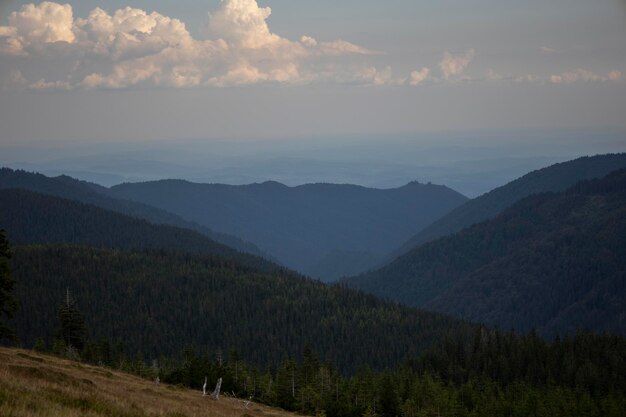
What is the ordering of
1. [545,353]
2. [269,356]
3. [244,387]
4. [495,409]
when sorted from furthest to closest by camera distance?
[269,356] < [545,353] < [495,409] < [244,387]

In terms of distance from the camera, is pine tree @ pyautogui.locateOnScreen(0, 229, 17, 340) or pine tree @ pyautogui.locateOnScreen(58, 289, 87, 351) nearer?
pine tree @ pyautogui.locateOnScreen(0, 229, 17, 340)

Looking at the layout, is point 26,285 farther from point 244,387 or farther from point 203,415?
point 203,415

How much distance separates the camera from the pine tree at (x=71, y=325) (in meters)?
76.3

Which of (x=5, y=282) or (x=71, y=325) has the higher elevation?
(x=5, y=282)

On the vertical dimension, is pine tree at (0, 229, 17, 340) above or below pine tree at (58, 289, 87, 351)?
above

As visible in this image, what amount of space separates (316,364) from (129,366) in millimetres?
25321

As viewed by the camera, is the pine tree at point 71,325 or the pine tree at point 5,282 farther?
the pine tree at point 71,325

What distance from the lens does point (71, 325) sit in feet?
254

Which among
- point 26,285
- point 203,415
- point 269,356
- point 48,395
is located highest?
point 48,395

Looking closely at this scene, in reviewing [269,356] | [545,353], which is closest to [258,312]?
[269,356]

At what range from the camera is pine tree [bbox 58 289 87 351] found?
250 feet

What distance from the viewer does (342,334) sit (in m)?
185

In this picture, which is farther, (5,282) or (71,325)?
(71,325)

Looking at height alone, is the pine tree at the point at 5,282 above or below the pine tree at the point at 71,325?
above
